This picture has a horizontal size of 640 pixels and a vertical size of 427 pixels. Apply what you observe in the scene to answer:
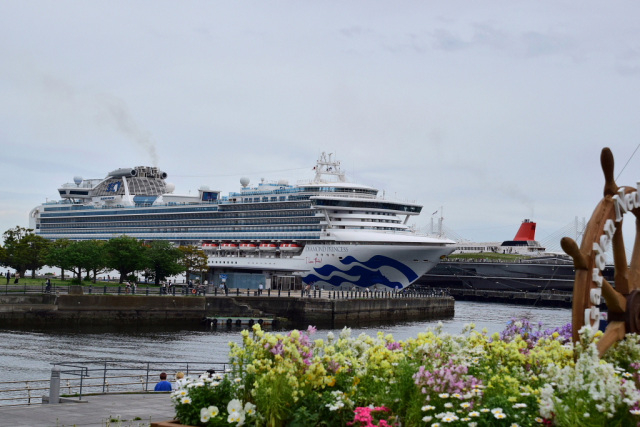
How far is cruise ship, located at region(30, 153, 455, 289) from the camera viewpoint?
7538 cm

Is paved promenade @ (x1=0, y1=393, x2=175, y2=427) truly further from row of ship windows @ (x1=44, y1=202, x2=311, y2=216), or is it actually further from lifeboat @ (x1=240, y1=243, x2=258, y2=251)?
lifeboat @ (x1=240, y1=243, x2=258, y2=251)

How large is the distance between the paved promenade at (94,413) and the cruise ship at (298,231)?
56.9 metres

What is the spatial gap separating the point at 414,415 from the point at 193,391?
3.31 m

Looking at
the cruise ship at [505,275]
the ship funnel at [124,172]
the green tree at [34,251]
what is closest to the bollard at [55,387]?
the green tree at [34,251]

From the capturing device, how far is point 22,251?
85062 millimetres

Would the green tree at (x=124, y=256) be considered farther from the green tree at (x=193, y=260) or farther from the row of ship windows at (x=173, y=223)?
the row of ship windows at (x=173, y=223)

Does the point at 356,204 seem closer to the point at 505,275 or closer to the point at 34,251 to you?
the point at 34,251

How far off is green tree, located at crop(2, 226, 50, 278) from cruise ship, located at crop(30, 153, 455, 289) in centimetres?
1335

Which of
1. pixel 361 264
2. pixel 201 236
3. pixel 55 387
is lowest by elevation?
pixel 55 387

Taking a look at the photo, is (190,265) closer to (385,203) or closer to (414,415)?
(385,203)

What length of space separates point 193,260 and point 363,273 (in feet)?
57.1

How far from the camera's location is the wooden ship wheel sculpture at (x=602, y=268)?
37.1 feet

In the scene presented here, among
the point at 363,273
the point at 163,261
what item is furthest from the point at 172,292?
the point at 363,273

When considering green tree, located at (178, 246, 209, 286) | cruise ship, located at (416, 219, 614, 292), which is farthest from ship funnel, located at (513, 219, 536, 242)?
green tree, located at (178, 246, 209, 286)
